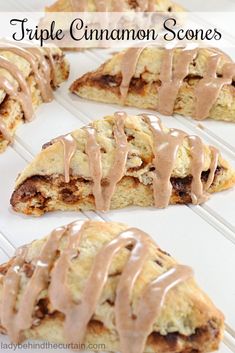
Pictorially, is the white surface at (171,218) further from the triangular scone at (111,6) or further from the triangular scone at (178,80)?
the triangular scone at (111,6)

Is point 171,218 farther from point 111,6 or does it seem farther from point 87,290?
point 111,6

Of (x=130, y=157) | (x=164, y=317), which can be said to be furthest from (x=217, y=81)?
(x=164, y=317)

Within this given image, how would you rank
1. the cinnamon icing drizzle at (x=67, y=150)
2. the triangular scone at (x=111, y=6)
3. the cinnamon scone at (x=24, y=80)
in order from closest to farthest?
the cinnamon icing drizzle at (x=67, y=150) → the cinnamon scone at (x=24, y=80) → the triangular scone at (x=111, y=6)

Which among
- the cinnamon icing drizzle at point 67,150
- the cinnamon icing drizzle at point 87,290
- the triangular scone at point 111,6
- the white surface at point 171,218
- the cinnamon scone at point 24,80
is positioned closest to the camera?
the cinnamon icing drizzle at point 87,290

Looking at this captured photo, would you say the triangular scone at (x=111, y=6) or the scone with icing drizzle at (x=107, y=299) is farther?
the triangular scone at (x=111, y=6)

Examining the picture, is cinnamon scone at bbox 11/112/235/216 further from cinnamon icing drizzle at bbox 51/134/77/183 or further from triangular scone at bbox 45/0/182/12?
triangular scone at bbox 45/0/182/12

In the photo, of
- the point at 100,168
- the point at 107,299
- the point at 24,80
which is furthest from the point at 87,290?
A: the point at 24,80

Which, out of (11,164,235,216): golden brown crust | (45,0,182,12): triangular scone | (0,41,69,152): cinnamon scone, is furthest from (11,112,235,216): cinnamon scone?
(45,0,182,12): triangular scone

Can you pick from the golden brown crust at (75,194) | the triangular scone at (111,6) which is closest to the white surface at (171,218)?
the golden brown crust at (75,194)

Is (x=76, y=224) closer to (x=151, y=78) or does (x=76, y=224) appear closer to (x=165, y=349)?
(x=165, y=349)
